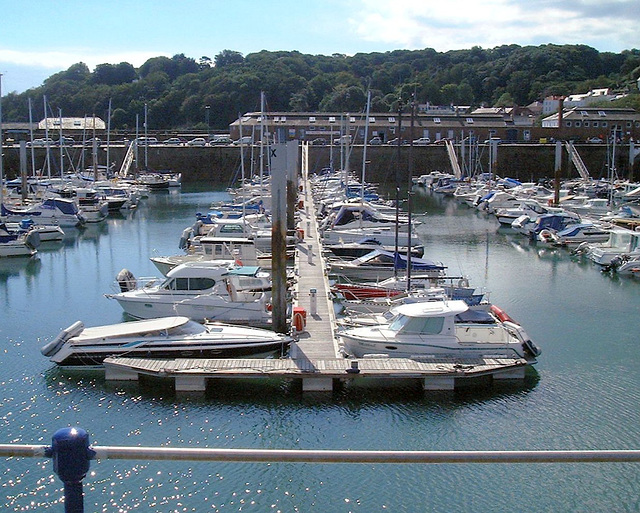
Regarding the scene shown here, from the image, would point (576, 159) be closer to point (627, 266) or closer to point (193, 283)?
point (627, 266)

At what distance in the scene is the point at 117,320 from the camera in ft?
82.5

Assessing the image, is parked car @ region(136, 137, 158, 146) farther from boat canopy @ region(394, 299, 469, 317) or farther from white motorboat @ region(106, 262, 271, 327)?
boat canopy @ region(394, 299, 469, 317)

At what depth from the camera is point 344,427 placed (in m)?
16.5

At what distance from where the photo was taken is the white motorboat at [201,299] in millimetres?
22953

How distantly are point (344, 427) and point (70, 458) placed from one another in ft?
44.2

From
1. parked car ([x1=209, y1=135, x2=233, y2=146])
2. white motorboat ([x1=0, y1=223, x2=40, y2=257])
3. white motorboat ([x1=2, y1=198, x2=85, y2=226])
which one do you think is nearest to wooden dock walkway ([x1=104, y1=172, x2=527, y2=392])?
white motorboat ([x1=0, y1=223, x2=40, y2=257])

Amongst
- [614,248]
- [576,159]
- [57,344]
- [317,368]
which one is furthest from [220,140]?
[317,368]

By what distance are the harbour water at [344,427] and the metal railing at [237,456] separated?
999cm

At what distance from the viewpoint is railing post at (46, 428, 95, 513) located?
3.44m

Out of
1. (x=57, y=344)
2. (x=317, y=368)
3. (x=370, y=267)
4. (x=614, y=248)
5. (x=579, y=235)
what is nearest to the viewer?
(x=317, y=368)

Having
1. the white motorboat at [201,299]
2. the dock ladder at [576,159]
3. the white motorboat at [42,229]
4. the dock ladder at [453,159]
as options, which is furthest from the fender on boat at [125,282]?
the dock ladder at [576,159]

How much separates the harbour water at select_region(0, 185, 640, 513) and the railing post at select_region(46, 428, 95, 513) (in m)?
10.0

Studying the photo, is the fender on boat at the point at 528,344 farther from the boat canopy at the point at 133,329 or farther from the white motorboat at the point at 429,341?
the boat canopy at the point at 133,329

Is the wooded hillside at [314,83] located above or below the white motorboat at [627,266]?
above
